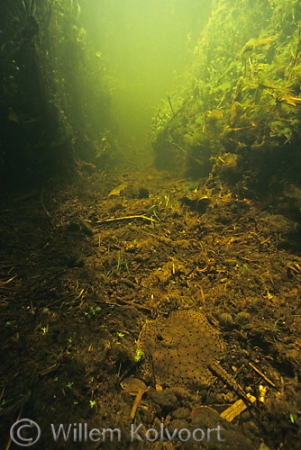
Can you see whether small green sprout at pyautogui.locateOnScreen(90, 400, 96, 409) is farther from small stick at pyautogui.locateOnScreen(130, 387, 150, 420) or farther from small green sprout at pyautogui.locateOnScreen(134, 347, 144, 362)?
small green sprout at pyautogui.locateOnScreen(134, 347, 144, 362)

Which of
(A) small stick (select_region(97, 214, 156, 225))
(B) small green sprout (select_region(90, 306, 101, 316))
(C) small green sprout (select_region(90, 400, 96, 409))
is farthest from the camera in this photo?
(A) small stick (select_region(97, 214, 156, 225))

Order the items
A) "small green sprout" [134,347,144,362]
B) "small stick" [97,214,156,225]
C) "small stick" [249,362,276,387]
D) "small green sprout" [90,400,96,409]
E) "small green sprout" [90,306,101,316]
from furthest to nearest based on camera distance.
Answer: "small stick" [97,214,156,225] < "small green sprout" [90,306,101,316] < "small green sprout" [134,347,144,362] < "small stick" [249,362,276,387] < "small green sprout" [90,400,96,409]

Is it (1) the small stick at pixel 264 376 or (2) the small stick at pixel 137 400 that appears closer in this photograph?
(2) the small stick at pixel 137 400

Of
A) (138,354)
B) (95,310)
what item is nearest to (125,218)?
(95,310)

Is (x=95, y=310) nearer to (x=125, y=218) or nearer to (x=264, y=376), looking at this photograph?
(x=264, y=376)

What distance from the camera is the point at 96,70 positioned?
7.95m

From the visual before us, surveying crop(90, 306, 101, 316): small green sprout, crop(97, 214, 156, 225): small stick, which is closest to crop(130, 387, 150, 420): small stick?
crop(90, 306, 101, 316): small green sprout

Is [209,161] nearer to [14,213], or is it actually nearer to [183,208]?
[183,208]

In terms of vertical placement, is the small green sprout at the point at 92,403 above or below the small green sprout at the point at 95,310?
below

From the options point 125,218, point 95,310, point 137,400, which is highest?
point 125,218

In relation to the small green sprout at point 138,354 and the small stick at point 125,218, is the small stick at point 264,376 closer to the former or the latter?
the small green sprout at point 138,354

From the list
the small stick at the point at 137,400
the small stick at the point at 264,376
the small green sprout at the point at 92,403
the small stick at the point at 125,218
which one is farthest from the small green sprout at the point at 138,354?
the small stick at the point at 125,218

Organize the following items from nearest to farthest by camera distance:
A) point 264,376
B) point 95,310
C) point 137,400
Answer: point 137,400 → point 264,376 → point 95,310

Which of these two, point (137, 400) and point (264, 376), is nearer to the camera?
point (137, 400)
